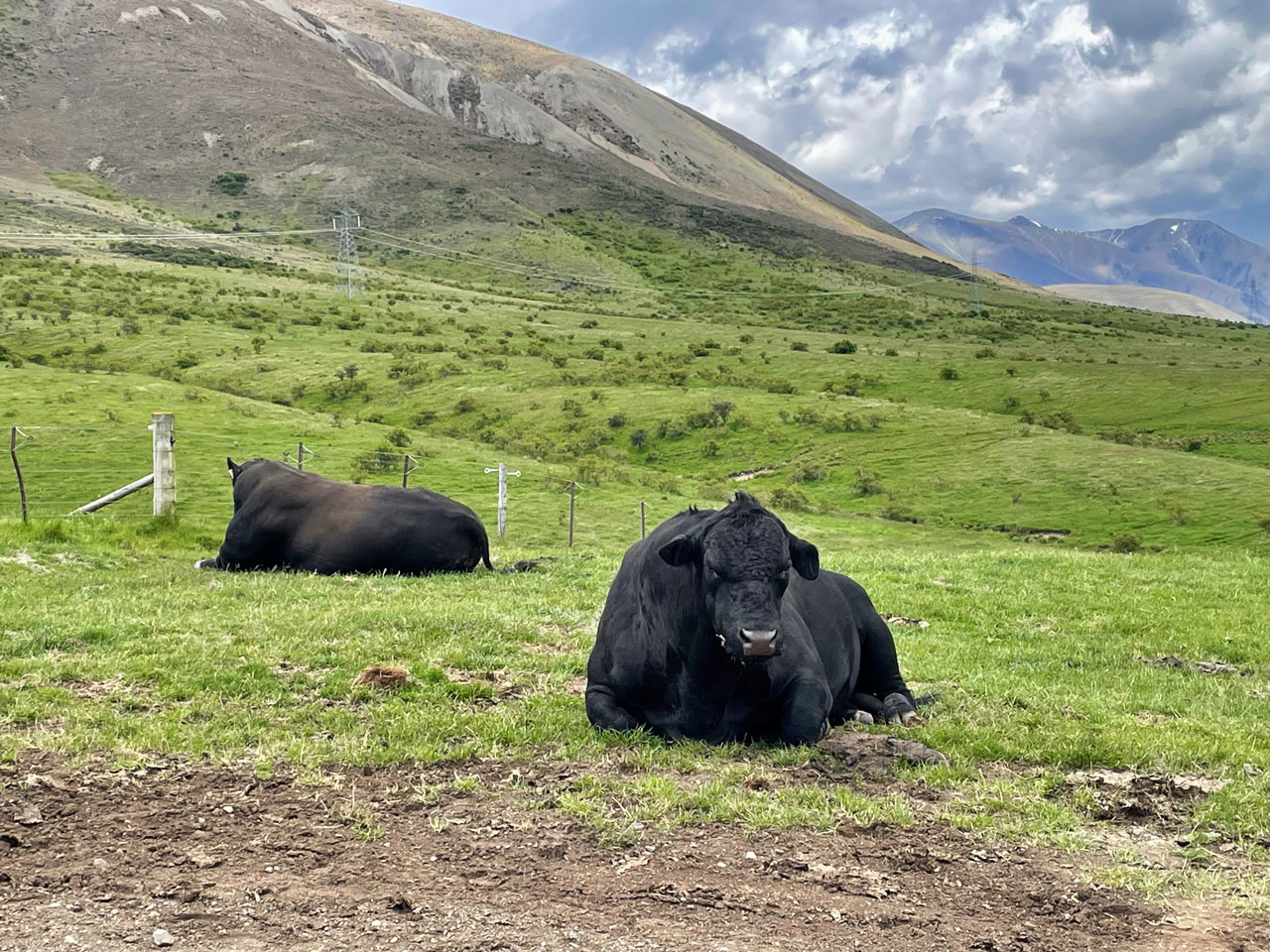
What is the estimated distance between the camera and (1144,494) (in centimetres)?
4225

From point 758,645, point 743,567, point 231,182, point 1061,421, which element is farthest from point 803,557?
point 231,182

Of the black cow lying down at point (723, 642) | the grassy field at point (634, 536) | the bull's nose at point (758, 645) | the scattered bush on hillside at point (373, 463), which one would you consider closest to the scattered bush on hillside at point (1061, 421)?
the grassy field at point (634, 536)

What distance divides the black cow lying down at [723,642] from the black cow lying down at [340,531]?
9.09 m

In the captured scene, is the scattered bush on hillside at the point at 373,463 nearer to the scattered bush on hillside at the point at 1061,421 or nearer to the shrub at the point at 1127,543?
the shrub at the point at 1127,543

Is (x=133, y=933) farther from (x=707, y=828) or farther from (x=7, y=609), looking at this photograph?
(x=7, y=609)

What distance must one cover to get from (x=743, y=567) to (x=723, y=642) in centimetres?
51

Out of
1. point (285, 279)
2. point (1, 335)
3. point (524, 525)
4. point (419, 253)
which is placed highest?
point (419, 253)

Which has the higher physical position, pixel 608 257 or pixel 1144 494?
pixel 608 257

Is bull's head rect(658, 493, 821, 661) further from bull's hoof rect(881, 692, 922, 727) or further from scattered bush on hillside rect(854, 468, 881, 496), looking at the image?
scattered bush on hillside rect(854, 468, 881, 496)

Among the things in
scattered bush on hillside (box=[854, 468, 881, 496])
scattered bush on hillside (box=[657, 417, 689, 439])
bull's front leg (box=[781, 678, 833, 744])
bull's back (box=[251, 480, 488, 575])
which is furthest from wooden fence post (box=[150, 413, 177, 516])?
scattered bush on hillside (box=[657, 417, 689, 439])

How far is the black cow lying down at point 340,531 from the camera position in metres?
17.4

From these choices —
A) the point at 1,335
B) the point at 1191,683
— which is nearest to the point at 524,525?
the point at 1191,683

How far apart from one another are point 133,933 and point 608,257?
172753 mm

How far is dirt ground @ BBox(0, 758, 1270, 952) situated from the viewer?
4.95 m
